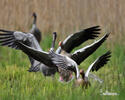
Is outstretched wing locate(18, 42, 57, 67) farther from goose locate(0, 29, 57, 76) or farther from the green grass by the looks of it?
goose locate(0, 29, 57, 76)

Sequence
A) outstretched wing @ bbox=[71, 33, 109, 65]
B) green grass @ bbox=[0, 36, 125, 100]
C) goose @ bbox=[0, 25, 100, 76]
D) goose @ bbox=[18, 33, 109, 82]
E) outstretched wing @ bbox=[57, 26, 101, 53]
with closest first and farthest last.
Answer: green grass @ bbox=[0, 36, 125, 100], goose @ bbox=[18, 33, 109, 82], outstretched wing @ bbox=[71, 33, 109, 65], outstretched wing @ bbox=[57, 26, 101, 53], goose @ bbox=[0, 25, 100, 76]

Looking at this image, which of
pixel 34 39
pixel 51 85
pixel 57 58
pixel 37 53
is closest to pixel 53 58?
pixel 57 58

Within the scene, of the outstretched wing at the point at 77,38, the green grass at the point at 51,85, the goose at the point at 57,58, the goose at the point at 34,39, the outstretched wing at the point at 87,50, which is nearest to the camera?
the green grass at the point at 51,85

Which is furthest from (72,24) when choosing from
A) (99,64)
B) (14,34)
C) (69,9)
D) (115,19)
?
(99,64)

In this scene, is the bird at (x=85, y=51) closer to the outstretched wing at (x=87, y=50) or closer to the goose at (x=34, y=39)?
the outstretched wing at (x=87, y=50)

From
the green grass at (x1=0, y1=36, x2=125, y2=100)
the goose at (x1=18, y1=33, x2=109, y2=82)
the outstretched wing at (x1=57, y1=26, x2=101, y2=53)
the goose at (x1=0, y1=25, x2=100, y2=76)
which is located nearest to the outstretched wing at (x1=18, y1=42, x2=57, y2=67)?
the goose at (x1=18, y1=33, x2=109, y2=82)

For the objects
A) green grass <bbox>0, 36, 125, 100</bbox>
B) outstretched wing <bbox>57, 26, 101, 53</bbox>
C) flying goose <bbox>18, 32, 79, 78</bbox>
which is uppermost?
outstretched wing <bbox>57, 26, 101, 53</bbox>

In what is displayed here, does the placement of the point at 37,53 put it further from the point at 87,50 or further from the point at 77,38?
the point at 77,38

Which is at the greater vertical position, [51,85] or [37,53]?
[37,53]

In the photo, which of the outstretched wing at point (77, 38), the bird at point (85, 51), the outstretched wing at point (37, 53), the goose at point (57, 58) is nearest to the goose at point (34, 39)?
the outstretched wing at point (77, 38)

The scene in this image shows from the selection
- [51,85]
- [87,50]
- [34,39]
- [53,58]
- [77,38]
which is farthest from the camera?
[34,39]

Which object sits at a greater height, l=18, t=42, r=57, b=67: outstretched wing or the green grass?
l=18, t=42, r=57, b=67: outstretched wing

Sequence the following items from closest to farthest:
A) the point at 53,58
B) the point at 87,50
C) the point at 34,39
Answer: the point at 53,58
the point at 87,50
the point at 34,39

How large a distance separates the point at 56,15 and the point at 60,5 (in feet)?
0.76
